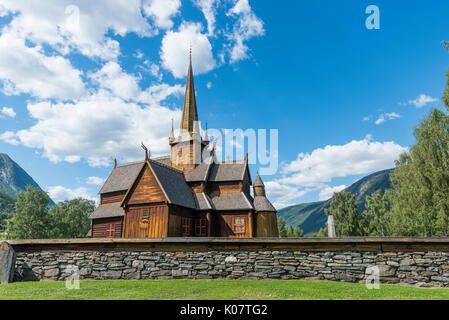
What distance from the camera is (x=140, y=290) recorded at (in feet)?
33.8

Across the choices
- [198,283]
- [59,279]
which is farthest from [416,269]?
[59,279]

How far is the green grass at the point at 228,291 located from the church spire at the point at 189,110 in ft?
91.0

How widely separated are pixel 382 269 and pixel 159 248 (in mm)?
9951

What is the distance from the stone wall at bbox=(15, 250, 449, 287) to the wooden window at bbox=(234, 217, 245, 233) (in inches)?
596

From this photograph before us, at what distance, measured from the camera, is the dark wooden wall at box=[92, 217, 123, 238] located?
3036 centimetres

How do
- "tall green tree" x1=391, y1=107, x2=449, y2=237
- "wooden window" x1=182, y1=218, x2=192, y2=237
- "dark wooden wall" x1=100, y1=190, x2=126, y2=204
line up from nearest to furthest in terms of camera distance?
"wooden window" x1=182, y1=218, x2=192, y2=237, "tall green tree" x1=391, y1=107, x2=449, y2=237, "dark wooden wall" x1=100, y1=190, x2=126, y2=204

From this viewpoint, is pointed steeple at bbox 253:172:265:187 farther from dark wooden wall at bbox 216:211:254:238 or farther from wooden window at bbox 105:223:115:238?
wooden window at bbox 105:223:115:238

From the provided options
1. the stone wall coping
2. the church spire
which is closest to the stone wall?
the stone wall coping

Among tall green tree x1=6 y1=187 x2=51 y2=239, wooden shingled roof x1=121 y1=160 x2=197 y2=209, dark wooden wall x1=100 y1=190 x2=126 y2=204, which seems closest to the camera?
wooden shingled roof x1=121 y1=160 x2=197 y2=209

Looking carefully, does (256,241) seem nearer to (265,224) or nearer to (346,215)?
(265,224)

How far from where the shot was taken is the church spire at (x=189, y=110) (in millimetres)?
37844

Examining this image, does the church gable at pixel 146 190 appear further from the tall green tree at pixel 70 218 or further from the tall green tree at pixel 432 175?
the tall green tree at pixel 70 218

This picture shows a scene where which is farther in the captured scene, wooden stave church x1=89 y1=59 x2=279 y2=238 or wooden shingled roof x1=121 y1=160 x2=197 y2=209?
wooden shingled roof x1=121 y1=160 x2=197 y2=209
